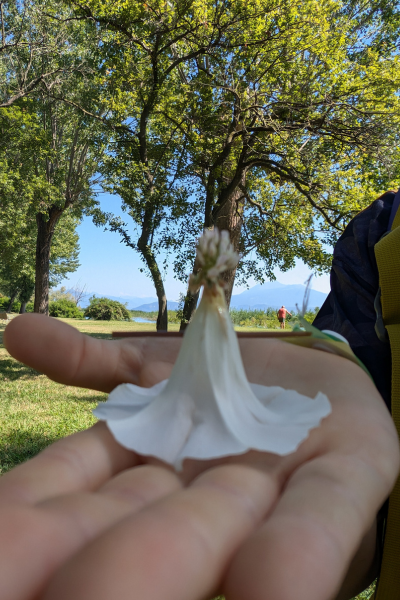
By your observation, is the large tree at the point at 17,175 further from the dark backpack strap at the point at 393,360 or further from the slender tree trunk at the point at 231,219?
the dark backpack strap at the point at 393,360

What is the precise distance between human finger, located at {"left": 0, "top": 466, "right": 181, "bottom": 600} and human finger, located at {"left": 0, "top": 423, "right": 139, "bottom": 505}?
0.06 meters

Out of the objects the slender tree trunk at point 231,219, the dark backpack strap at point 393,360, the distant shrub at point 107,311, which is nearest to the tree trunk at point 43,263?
the slender tree trunk at point 231,219

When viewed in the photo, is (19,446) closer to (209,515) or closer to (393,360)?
(393,360)

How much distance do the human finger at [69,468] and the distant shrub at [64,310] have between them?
38255 mm

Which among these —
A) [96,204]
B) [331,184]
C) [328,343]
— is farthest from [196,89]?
[328,343]

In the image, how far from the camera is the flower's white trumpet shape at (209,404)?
1098 millimetres

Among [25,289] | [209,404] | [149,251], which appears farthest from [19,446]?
[25,289]

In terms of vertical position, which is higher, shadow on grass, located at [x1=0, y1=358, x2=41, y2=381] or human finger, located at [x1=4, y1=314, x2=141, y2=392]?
human finger, located at [x1=4, y1=314, x2=141, y2=392]

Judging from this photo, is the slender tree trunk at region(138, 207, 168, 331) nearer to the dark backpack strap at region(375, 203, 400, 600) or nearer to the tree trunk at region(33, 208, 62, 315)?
the tree trunk at region(33, 208, 62, 315)

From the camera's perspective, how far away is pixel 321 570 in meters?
0.72

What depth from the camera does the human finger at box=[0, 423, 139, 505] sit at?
0.99 m

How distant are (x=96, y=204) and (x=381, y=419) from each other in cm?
1753

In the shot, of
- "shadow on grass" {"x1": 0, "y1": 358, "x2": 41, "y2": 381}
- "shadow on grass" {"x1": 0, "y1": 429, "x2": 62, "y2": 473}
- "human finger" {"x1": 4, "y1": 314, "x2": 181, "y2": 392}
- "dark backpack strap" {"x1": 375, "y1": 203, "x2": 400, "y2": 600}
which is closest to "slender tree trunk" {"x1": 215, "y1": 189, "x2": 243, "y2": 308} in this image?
"shadow on grass" {"x1": 0, "y1": 358, "x2": 41, "y2": 381}

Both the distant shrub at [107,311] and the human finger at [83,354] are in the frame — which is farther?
the distant shrub at [107,311]
